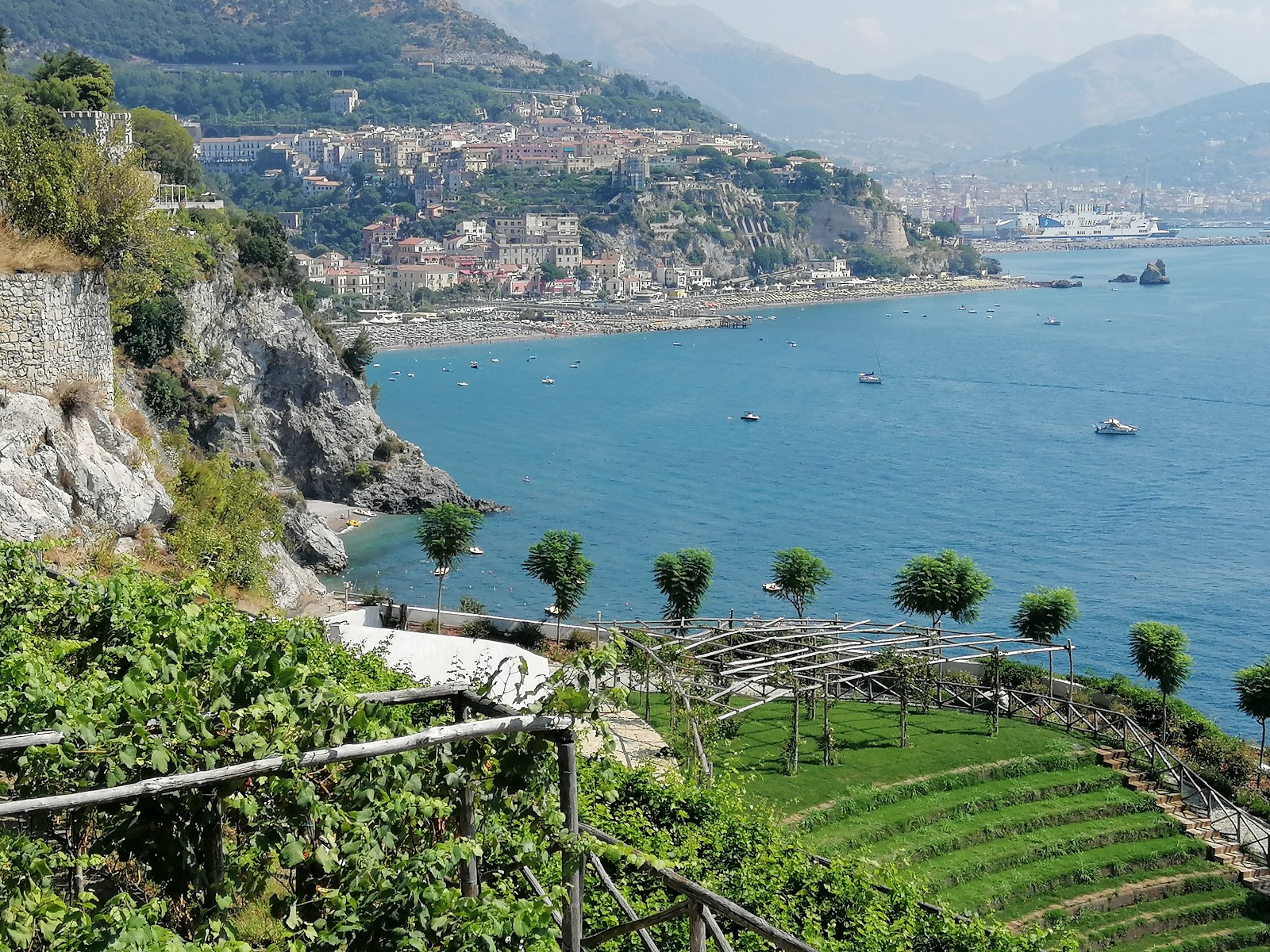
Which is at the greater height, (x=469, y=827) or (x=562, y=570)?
(x=469, y=827)

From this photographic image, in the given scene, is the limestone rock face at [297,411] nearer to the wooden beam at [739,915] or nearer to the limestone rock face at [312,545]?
the limestone rock face at [312,545]

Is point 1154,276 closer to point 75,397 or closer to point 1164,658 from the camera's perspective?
point 1164,658

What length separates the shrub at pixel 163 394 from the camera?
25.4 metres

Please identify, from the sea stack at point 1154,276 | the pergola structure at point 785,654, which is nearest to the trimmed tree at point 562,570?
the pergola structure at point 785,654

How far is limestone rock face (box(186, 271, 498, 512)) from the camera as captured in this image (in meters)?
29.1

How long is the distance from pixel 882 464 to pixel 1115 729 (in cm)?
3078

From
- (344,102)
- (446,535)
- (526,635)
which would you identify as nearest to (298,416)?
(446,535)

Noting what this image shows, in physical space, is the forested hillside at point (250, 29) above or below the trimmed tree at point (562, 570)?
above

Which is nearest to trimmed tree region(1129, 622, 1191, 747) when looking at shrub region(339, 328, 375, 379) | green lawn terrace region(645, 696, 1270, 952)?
green lawn terrace region(645, 696, 1270, 952)

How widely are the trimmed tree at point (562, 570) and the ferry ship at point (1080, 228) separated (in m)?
173

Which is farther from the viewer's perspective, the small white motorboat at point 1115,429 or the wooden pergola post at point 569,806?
the small white motorboat at point 1115,429

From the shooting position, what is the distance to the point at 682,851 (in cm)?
731

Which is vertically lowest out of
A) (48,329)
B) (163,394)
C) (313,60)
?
(163,394)

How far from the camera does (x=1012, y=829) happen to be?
1282 centimetres
